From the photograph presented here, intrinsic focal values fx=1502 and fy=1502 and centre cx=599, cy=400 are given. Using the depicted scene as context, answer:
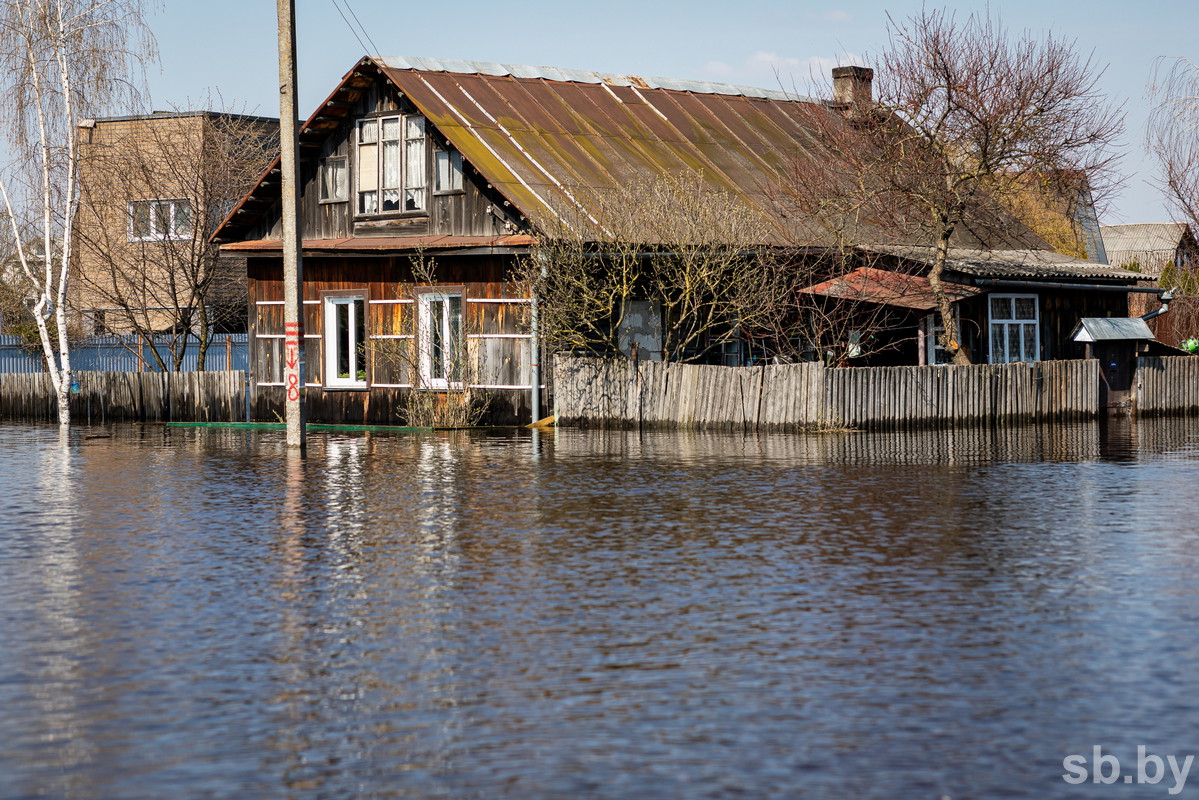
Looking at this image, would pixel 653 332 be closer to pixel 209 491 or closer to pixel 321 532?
pixel 209 491

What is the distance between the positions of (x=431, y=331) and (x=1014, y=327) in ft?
45.8

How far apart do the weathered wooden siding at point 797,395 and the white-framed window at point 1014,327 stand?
4680mm

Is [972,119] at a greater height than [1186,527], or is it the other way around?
[972,119]

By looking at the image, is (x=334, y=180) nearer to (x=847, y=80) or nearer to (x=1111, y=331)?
(x=847, y=80)

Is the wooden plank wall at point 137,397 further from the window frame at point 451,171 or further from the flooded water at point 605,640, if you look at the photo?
the flooded water at point 605,640

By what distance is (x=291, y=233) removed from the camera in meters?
24.3

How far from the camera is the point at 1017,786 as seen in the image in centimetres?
589

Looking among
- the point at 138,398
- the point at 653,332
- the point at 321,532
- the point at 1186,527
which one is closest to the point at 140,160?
the point at 138,398

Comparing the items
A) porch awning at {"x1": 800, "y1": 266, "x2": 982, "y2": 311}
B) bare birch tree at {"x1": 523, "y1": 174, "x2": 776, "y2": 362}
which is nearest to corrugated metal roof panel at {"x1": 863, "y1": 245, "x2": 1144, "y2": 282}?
porch awning at {"x1": 800, "y1": 266, "x2": 982, "y2": 311}

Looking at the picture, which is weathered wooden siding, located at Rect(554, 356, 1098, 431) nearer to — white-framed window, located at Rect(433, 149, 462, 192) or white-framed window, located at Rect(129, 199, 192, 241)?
white-framed window, located at Rect(433, 149, 462, 192)

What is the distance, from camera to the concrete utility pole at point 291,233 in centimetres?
2430

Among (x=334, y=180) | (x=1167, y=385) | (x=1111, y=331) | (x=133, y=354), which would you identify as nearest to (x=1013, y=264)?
(x=1111, y=331)

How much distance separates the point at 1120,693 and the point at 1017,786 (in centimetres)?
168

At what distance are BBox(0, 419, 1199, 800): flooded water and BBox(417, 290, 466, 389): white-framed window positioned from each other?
12854 mm
